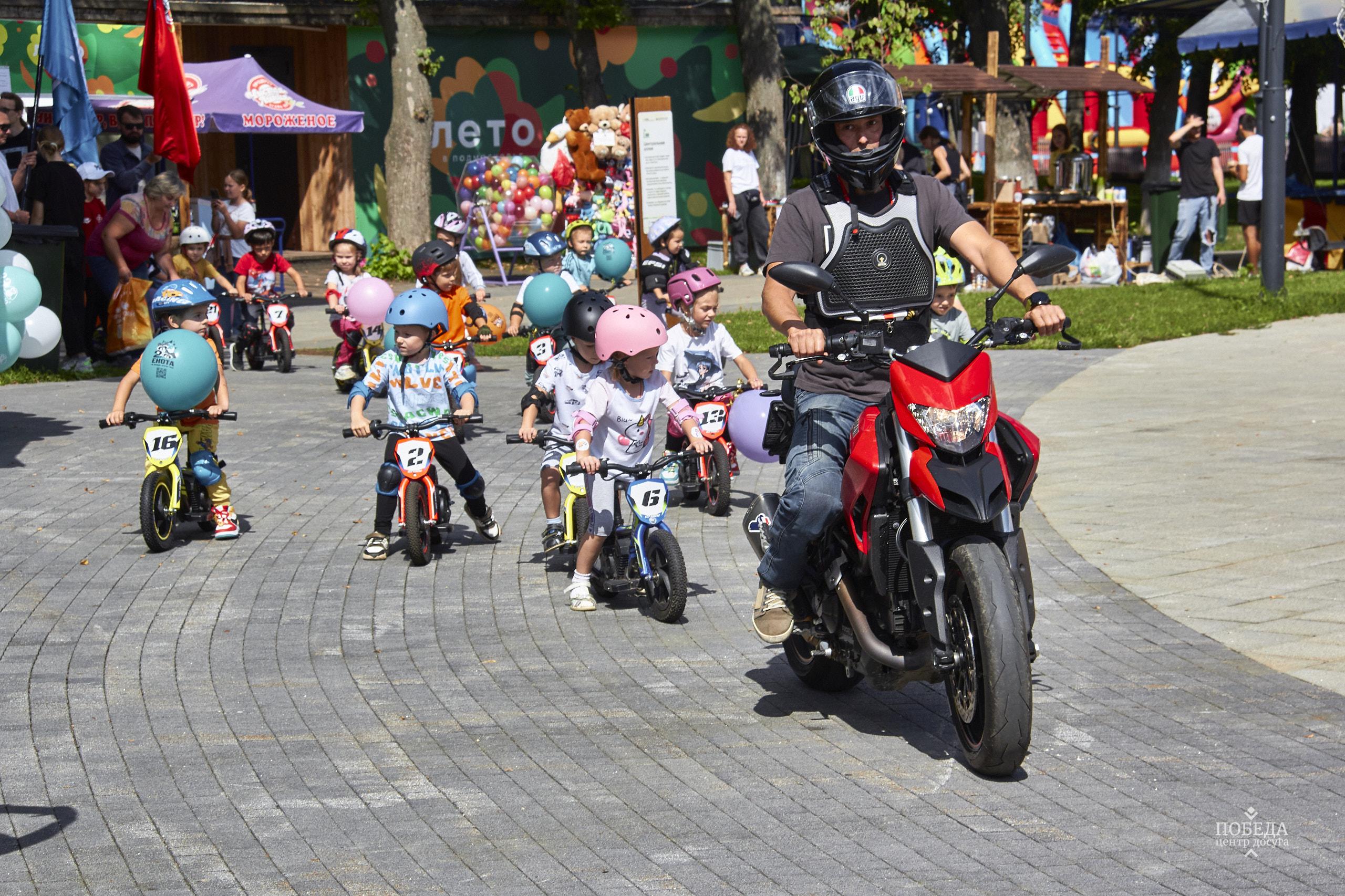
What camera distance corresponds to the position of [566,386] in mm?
8844

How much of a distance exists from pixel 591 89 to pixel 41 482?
19.0 metres

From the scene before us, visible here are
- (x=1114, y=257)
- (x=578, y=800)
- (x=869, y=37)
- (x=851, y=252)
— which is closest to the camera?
(x=578, y=800)

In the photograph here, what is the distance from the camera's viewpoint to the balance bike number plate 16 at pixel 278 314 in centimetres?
1703

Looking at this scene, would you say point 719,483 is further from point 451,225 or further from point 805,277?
point 451,225

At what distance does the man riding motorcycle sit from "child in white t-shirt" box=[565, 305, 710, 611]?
79.3 inches

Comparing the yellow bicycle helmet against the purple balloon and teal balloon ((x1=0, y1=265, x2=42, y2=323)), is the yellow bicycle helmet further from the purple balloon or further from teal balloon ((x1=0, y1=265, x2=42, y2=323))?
teal balloon ((x1=0, y1=265, x2=42, y2=323))

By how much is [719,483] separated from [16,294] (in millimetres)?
4914

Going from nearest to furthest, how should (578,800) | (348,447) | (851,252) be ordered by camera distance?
(578,800)
(851,252)
(348,447)

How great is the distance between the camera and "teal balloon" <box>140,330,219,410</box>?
928 centimetres

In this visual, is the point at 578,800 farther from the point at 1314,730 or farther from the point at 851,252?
the point at 1314,730

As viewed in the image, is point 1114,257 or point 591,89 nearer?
point 1114,257

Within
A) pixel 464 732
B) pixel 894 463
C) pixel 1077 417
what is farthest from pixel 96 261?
pixel 894 463

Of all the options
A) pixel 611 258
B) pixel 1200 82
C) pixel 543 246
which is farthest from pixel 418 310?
pixel 1200 82

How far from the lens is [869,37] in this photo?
26.6 metres
